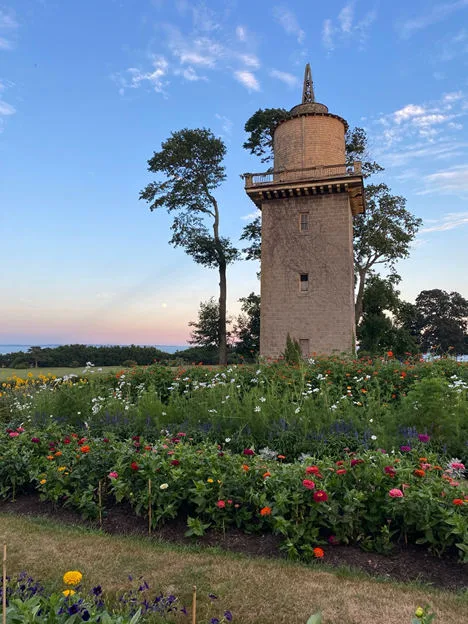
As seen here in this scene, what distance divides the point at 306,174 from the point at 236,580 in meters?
22.4

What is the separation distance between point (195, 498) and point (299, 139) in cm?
2305

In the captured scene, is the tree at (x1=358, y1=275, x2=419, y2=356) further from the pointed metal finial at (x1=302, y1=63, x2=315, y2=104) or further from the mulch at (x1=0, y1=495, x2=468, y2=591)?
the mulch at (x1=0, y1=495, x2=468, y2=591)

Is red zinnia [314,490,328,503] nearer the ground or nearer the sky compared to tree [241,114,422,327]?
nearer the ground

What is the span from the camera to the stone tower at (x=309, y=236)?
21.5 m

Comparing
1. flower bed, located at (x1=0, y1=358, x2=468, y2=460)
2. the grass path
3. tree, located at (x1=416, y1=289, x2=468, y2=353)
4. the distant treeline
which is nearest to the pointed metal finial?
the distant treeline

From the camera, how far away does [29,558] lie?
3.35m

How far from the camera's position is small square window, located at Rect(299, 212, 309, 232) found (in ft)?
75.4

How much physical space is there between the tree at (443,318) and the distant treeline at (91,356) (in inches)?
1356

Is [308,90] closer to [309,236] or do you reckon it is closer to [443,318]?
[309,236]

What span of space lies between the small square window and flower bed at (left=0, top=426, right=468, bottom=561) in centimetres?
1930

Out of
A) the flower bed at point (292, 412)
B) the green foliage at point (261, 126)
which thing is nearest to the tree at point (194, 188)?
the green foliage at point (261, 126)

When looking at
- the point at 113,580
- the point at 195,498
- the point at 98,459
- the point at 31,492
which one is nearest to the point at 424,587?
the point at 195,498

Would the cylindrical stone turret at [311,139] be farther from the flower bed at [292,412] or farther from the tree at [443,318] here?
the tree at [443,318]

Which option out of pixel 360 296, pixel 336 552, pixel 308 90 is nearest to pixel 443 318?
pixel 360 296
